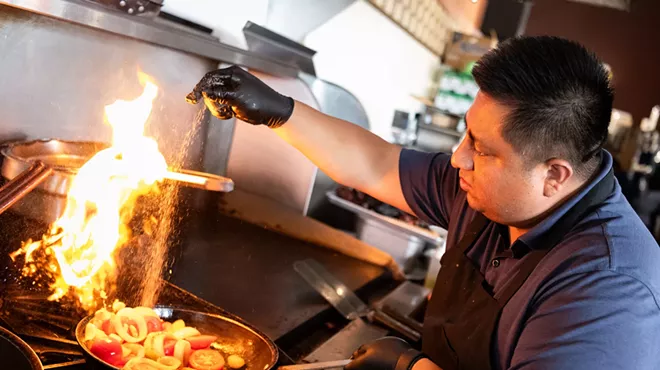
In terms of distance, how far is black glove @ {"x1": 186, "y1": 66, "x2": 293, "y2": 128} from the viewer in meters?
1.62

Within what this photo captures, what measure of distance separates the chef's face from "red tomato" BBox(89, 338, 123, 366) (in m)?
0.94

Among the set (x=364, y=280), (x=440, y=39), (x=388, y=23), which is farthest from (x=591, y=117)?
(x=440, y=39)

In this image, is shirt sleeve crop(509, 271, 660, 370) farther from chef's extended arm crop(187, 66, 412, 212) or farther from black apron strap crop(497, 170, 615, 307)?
chef's extended arm crop(187, 66, 412, 212)

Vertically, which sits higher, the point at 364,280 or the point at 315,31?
the point at 315,31

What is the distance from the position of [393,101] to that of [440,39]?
1.32 m

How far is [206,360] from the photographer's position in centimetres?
141

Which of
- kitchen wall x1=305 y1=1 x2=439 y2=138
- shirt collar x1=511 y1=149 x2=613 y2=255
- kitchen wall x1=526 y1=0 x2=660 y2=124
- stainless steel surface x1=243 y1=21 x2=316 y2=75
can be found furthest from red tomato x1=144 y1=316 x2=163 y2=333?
kitchen wall x1=526 y1=0 x2=660 y2=124

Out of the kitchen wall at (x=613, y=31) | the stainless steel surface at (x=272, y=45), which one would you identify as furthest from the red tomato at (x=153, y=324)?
the kitchen wall at (x=613, y=31)

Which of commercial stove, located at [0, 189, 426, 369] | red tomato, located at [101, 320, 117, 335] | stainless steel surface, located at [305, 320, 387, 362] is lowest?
stainless steel surface, located at [305, 320, 387, 362]

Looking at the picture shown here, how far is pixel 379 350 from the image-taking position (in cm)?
145

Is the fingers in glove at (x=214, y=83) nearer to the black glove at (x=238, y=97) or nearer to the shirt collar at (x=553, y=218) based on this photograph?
the black glove at (x=238, y=97)

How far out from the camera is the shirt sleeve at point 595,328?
3.68 ft

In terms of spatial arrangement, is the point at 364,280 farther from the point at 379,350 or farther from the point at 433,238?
the point at 379,350

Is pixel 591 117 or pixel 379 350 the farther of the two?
pixel 379 350
